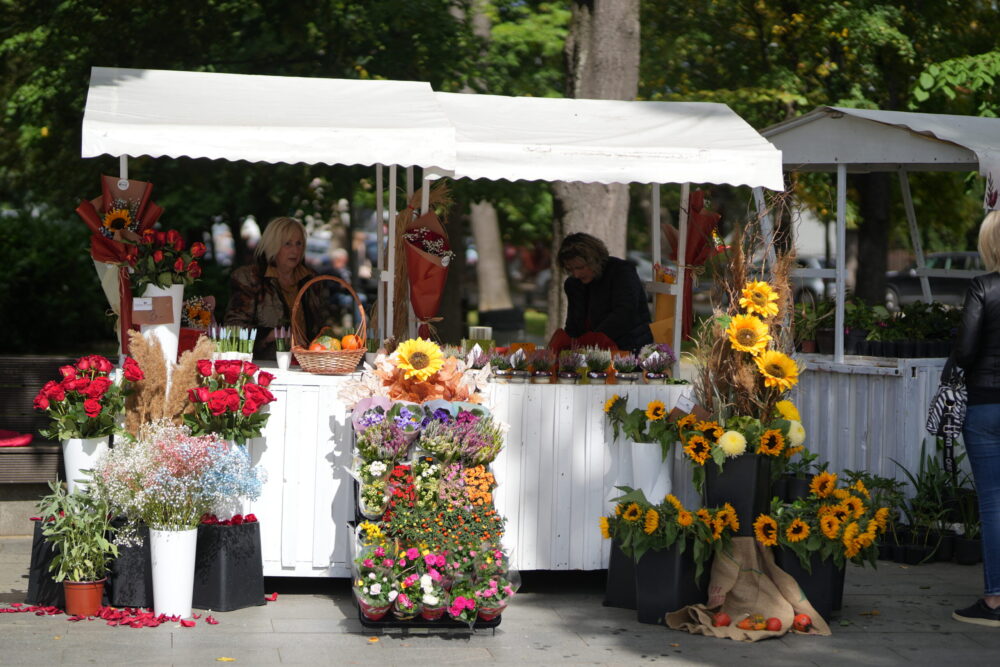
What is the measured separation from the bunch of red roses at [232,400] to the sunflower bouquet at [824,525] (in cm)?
231

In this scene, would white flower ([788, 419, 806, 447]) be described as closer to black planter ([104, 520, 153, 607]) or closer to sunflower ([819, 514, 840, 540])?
sunflower ([819, 514, 840, 540])

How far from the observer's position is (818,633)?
5664 mm

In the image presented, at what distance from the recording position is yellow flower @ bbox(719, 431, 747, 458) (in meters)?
5.60

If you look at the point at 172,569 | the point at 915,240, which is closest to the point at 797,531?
the point at 172,569

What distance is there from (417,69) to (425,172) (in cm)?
606

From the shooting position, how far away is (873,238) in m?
14.5

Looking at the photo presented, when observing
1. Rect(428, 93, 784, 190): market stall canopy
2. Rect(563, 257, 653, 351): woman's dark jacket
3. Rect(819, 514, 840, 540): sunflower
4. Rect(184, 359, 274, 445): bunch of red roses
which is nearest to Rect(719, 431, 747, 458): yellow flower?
Rect(819, 514, 840, 540): sunflower

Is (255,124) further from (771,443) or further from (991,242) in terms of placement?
(991,242)

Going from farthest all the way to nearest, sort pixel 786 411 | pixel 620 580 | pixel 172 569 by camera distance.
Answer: pixel 620 580 → pixel 786 411 → pixel 172 569

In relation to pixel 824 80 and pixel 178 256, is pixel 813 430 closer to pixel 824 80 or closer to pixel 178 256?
pixel 178 256

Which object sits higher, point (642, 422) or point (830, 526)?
point (642, 422)

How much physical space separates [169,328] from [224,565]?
3.85 ft

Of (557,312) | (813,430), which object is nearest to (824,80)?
(557,312)

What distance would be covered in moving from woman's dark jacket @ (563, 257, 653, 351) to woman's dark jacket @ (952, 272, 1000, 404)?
217 cm
